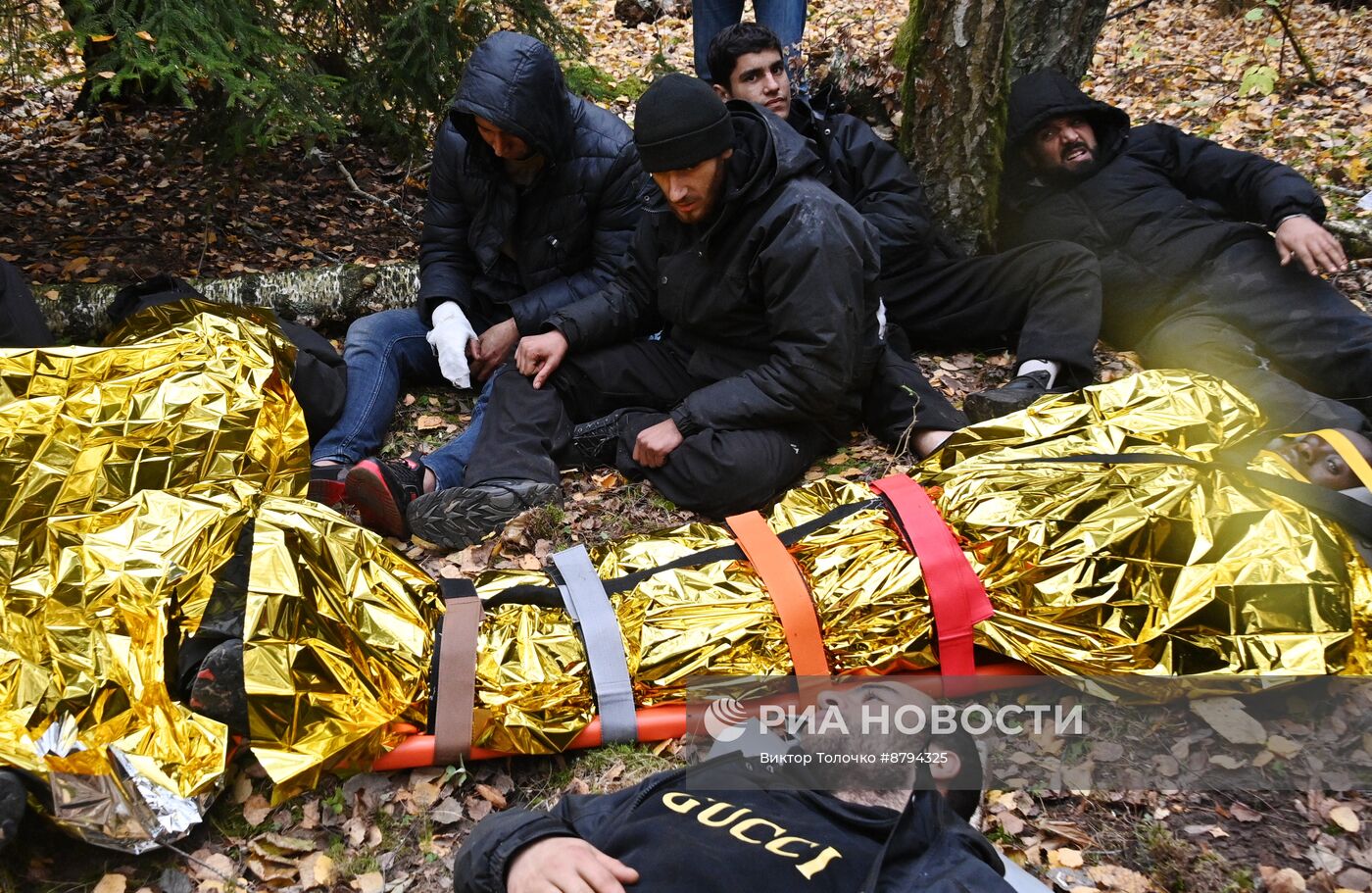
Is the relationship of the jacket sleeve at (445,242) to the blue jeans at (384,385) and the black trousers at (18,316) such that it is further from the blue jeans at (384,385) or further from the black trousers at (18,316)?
the black trousers at (18,316)

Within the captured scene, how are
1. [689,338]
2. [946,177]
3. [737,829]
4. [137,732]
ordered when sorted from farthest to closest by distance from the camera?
1. [946,177]
2. [689,338]
3. [137,732]
4. [737,829]

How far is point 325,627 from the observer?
2422 millimetres

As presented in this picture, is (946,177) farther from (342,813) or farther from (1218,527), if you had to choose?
(342,813)

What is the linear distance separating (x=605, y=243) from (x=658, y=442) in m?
1.14

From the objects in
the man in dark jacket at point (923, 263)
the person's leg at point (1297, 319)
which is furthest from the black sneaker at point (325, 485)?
the person's leg at point (1297, 319)

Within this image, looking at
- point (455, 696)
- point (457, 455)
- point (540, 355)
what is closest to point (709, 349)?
point (540, 355)

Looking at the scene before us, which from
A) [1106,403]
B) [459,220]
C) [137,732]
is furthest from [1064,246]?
[137,732]

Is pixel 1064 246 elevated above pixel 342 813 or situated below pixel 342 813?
above

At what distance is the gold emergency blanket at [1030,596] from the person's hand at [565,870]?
0.63m

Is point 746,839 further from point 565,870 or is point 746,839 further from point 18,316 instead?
point 18,316

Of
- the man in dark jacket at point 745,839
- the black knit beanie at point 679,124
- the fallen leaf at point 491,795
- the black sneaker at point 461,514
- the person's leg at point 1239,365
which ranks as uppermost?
the black knit beanie at point 679,124

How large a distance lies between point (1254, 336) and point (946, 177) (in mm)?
1523

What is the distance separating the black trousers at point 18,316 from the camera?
330cm

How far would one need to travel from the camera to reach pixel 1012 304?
4.21m
